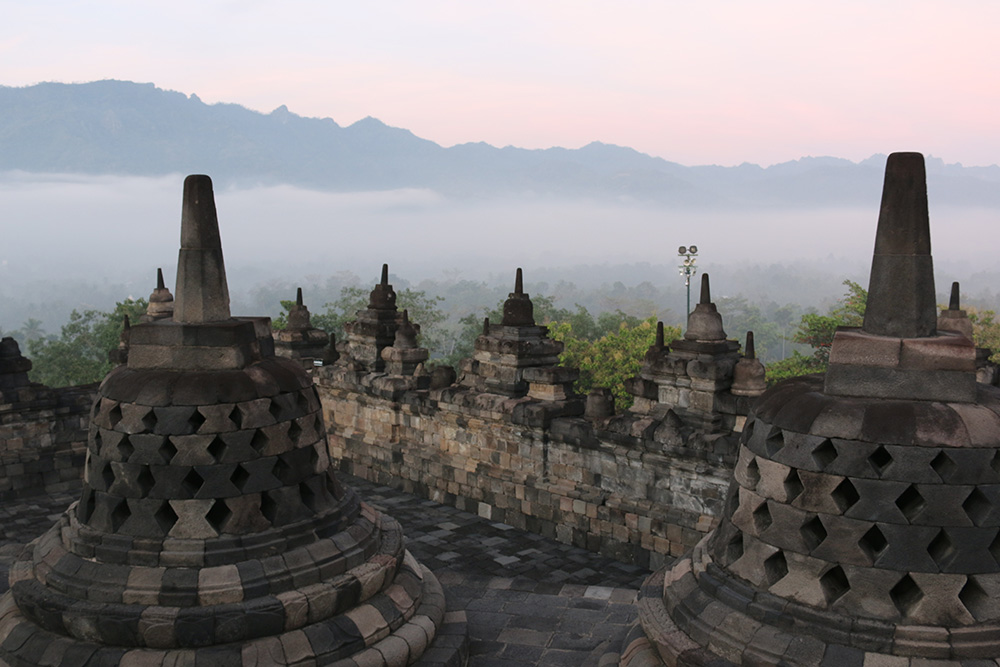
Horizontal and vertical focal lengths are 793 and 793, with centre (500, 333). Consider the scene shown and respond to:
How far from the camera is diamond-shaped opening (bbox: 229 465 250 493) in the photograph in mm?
6066

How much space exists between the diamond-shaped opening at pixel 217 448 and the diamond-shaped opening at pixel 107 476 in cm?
85

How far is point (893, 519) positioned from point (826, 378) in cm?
87

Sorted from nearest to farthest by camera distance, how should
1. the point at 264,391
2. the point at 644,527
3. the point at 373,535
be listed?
the point at 264,391 → the point at 373,535 → the point at 644,527

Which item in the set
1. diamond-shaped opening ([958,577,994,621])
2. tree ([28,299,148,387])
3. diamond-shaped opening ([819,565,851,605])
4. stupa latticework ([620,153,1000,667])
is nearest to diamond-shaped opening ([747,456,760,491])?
stupa latticework ([620,153,1000,667])

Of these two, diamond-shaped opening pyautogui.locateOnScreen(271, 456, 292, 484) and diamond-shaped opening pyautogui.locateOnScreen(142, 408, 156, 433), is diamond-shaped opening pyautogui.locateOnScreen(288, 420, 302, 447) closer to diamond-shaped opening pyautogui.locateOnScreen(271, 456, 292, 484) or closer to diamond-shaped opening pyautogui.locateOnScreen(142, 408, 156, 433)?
diamond-shaped opening pyautogui.locateOnScreen(271, 456, 292, 484)

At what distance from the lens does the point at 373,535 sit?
266 inches

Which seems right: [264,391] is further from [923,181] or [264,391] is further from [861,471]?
[923,181]

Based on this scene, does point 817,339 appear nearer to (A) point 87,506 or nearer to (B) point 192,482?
(B) point 192,482

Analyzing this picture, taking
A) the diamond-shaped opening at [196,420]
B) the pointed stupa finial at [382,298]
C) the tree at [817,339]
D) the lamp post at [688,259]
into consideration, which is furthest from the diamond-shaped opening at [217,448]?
the tree at [817,339]

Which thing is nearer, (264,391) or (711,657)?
(711,657)

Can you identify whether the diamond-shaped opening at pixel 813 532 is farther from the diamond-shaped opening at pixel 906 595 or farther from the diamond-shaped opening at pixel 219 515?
the diamond-shaped opening at pixel 219 515

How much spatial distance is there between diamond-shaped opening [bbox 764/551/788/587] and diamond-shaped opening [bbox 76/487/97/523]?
4.96 m

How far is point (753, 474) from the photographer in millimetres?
4777

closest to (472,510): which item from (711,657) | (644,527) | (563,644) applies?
(644,527)
